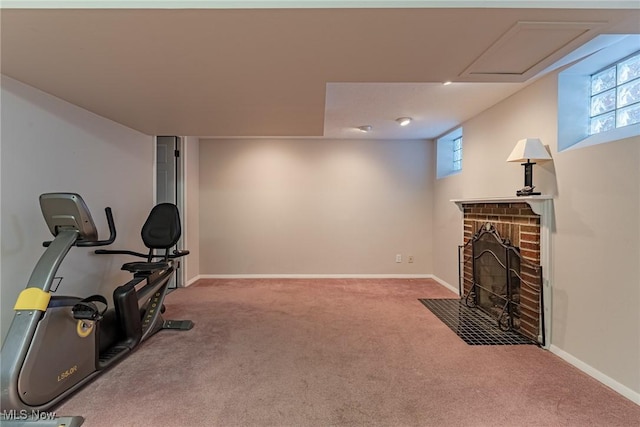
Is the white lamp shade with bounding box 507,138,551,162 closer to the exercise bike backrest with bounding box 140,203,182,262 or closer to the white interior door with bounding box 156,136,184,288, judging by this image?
the exercise bike backrest with bounding box 140,203,182,262

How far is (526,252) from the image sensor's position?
2734 millimetres

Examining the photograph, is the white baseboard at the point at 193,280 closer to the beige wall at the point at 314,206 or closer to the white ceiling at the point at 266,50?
the beige wall at the point at 314,206

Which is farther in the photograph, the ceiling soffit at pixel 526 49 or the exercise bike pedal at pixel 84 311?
the exercise bike pedal at pixel 84 311

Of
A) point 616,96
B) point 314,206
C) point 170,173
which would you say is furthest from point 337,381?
point 170,173

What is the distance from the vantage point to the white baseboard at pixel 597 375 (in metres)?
1.85

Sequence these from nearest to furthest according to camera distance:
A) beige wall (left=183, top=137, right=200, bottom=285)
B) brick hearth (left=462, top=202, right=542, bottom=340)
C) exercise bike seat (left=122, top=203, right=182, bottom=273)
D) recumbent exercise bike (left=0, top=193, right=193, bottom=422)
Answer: recumbent exercise bike (left=0, top=193, right=193, bottom=422)
brick hearth (left=462, top=202, right=542, bottom=340)
exercise bike seat (left=122, top=203, right=182, bottom=273)
beige wall (left=183, top=137, right=200, bottom=285)

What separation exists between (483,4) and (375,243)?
409 cm

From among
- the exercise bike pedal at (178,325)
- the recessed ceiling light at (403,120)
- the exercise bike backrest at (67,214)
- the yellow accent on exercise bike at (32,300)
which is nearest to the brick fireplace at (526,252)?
the recessed ceiling light at (403,120)

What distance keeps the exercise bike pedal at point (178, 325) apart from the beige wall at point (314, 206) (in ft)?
6.86

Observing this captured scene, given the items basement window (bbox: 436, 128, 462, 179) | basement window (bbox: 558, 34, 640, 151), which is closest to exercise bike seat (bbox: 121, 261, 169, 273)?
basement window (bbox: 558, 34, 640, 151)

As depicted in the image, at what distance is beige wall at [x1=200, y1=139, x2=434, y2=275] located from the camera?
5074 mm

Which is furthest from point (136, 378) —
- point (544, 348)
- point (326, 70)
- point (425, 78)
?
point (544, 348)

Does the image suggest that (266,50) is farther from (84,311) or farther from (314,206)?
(314,206)

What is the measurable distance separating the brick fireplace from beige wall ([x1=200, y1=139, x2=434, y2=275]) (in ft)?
5.85
